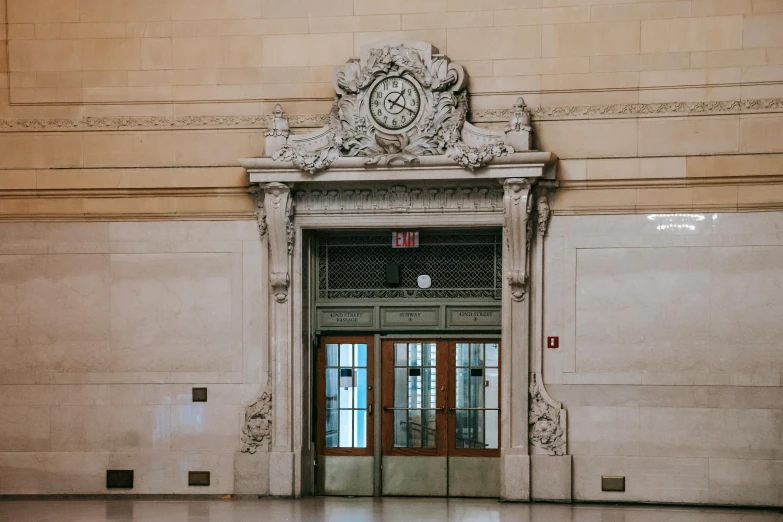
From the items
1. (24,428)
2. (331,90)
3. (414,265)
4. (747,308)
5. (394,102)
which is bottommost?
(24,428)

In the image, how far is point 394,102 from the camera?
12.6 metres

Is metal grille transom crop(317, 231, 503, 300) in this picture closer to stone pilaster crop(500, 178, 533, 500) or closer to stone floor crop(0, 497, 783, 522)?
stone pilaster crop(500, 178, 533, 500)

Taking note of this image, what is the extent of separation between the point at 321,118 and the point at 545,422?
13.1 feet

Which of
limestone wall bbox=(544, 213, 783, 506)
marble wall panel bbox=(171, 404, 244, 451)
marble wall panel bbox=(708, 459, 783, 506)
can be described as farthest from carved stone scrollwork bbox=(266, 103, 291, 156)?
marble wall panel bbox=(708, 459, 783, 506)

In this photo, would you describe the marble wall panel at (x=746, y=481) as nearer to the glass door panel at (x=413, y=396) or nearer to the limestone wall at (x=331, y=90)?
the limestone wall at (x=331, y=90)

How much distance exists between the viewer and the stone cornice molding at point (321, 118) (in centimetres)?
1230

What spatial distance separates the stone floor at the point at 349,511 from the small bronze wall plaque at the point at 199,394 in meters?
1.08

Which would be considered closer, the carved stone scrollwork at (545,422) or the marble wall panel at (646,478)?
the marble wall panel at (646,478)

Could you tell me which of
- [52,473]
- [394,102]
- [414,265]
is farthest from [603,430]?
[52,473]

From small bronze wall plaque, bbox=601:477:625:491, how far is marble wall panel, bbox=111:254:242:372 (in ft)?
13.3

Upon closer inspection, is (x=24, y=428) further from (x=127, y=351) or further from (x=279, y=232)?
(x=279, y=232)

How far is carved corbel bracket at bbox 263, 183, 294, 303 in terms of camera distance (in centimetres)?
1271

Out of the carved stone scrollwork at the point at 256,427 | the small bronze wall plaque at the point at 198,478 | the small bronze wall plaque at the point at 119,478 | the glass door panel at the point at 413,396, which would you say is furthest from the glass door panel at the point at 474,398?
the small bronze wall plaque at the point at 119,478

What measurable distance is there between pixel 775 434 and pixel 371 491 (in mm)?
4309
